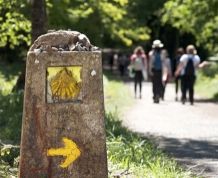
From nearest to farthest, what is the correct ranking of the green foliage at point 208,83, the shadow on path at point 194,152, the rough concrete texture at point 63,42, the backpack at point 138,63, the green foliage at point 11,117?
the rough concrete texture at point 63,42, the shadow on path at point 194,152, the green foliage at point 11,117, the backpack at point 138,63, the green foliage at point 208,83

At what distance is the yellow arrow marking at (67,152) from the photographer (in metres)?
6.76

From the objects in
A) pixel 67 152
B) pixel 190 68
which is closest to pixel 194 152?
pixel 67 152

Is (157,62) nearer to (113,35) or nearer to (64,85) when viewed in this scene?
(64,85)

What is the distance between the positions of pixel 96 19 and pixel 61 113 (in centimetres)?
2832

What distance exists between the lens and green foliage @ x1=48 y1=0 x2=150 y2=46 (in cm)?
2357

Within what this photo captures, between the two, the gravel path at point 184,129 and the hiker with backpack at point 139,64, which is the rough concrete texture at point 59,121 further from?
the hiker with backpack at point 139,64

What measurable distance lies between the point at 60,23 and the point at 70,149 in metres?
20.5

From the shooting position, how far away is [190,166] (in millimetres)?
9789

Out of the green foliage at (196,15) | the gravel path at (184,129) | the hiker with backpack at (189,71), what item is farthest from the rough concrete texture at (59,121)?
the green foliage at (196,15)

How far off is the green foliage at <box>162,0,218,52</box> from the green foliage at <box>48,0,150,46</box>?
2012mm

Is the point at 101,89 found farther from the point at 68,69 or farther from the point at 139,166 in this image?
the point at 139,166

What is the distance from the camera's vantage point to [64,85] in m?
6.81

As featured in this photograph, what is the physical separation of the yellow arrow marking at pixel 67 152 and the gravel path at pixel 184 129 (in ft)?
9.14

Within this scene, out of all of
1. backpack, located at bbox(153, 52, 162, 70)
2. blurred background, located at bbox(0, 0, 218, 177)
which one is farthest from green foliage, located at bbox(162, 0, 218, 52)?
backpack, located at bbox(153, 52, 162, 70)
